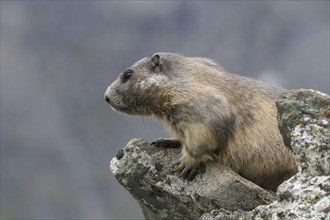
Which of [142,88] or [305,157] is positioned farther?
[142,88]

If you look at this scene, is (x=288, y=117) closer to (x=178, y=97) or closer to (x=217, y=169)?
(x=217, y=169)

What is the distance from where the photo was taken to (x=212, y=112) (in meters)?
9.34

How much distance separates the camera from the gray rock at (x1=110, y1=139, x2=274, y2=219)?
831 cm

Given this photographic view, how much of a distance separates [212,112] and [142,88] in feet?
5.34

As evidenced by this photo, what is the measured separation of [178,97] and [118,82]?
1619 mm

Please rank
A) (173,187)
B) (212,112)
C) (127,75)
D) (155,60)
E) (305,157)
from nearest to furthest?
1. (305,157)
2. (173,187)
3. (212,112)
4. (155,60)
5. (127,75)

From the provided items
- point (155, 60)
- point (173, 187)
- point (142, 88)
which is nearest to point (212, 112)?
point (173, 187)

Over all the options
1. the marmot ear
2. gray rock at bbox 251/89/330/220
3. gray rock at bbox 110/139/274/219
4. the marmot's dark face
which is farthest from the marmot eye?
gray rock at bbox 251/89/330/220

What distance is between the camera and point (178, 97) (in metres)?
9.69

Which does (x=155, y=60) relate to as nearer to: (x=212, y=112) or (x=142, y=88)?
(x=142, y=88)

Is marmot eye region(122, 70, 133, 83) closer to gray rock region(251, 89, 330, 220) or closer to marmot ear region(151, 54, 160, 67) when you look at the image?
marmot ear region(151, 54, 160, 67)

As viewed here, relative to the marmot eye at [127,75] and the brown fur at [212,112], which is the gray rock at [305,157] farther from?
the marmot eye at [127,75]

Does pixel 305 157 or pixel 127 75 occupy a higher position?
pixel 305 157

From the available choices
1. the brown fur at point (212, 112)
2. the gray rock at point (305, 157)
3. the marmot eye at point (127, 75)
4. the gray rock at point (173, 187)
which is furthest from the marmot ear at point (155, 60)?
the gray rock at point (305, 157)
